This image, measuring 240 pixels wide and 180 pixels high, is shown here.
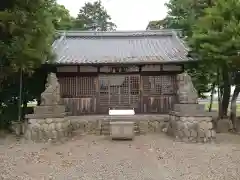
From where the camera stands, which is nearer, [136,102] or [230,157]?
[230,157]

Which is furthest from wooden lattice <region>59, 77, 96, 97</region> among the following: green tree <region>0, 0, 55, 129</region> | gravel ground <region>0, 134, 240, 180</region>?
gravel ground <region>0, 134, 240, 180</region>

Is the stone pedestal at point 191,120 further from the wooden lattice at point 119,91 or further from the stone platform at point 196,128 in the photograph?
the wooden lattice at point 119,91

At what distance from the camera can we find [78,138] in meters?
14.5

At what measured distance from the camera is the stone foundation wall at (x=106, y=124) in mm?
15766

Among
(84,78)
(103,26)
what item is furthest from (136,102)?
(103,26)

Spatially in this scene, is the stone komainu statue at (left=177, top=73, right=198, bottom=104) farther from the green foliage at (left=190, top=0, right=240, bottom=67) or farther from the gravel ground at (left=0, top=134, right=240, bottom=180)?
the gravel ground at (left=0, top=134, right=240, bottom=180)

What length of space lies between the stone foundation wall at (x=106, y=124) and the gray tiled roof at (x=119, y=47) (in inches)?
→ 117

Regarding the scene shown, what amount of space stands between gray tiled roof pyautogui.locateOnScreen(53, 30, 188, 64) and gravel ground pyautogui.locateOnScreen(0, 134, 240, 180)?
495 centimetres

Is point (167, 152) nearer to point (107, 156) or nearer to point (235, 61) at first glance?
point (107, 156)

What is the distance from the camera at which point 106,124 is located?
1578 cm

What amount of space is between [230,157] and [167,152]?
2072 millimetres

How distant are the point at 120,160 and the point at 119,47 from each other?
11.1 metres

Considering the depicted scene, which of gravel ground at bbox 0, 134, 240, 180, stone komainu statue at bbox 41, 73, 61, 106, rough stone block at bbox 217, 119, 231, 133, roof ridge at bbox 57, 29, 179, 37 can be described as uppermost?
roof ridge at bbox 57, 29, 179, 37

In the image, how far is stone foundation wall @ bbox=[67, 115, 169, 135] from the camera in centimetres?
1577
